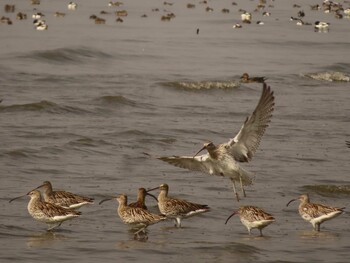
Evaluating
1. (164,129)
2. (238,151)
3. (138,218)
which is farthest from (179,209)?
(164,129)

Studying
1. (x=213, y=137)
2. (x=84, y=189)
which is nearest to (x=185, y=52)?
(x=213, y=137)

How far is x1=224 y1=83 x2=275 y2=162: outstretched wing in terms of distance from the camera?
15766 mm

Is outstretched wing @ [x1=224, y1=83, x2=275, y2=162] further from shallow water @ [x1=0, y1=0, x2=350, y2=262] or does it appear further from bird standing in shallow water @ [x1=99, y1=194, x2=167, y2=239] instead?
bird standing in shallow water @ [x1=99, y1=194, x2=167, y2=239]

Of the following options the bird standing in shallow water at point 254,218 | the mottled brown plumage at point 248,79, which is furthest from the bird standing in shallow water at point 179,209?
the mottled brown plumage at point 248,79

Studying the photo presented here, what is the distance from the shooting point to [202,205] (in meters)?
15.6

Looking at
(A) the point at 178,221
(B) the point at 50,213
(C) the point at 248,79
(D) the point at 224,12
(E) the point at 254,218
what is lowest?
(D) the point at 224,12

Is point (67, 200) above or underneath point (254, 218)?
underneath

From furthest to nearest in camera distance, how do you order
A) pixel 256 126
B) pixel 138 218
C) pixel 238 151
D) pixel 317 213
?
pixel 238 151 → pixel 256 126 → pixel 317 213 → pixel 138 218

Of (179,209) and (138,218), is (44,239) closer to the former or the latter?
(138,218)

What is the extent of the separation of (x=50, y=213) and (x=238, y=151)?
3.00 m

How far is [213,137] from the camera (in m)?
23.9

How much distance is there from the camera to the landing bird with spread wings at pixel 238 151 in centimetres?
1580

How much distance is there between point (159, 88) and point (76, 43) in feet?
35.4

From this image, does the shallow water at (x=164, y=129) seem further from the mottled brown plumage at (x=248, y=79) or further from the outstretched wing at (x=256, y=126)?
the outstretched wing at (x=256, y=126)
